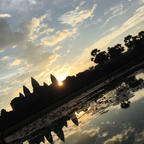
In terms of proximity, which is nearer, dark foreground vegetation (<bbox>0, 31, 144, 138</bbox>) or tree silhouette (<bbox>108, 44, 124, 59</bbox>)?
dark foreground vegetation (<bbox>0, 31, 144, 138</bbox>)

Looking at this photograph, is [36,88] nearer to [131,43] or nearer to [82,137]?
[131,43]

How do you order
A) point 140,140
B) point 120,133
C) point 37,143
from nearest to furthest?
point 140,140, point 120,133, point 37,143

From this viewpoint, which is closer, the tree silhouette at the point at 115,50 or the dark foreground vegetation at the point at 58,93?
the dark foreground vegetation at the point at 58,93

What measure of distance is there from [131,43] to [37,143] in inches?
4851

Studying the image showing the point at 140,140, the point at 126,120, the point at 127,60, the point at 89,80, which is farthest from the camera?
the point at 127,60

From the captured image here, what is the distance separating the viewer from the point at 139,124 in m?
7.84

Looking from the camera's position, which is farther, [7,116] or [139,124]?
[7,116]

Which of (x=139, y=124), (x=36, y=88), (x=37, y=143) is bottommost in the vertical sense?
(x=139, y=124)

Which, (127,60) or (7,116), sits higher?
(7,116)

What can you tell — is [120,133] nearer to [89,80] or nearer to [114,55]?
[89,80]

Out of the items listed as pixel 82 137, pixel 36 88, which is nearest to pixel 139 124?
pixel 82 137

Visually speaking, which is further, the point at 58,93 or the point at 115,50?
the point at 115,50

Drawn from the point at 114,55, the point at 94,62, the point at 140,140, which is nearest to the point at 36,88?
the point at 94,62

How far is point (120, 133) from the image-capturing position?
25.6 ft
